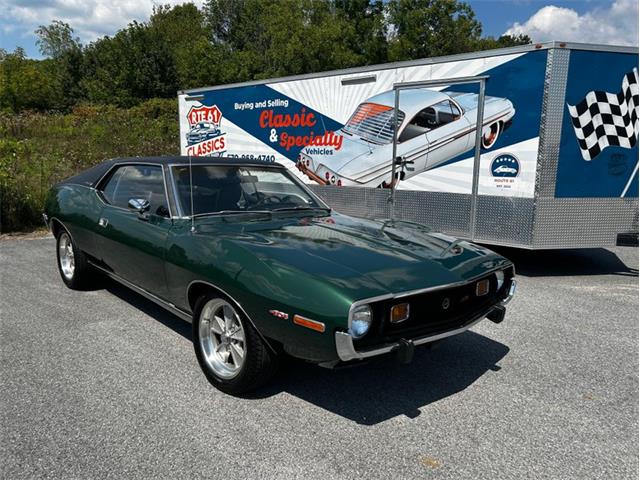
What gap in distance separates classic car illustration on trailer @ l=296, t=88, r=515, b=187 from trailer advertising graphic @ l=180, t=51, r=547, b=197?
0.5 inches

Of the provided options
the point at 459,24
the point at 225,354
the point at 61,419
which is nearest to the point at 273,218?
the point at 225,354

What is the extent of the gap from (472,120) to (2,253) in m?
6.99

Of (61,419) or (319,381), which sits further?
(319,381)

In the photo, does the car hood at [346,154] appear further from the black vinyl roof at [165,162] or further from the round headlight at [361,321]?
the round headlight at [361,321]

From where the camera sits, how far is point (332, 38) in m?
27.0

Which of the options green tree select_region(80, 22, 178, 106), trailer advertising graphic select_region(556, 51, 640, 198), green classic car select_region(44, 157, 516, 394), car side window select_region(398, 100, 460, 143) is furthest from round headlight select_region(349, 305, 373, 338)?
green tree select_region(80, 22, 178, 106)

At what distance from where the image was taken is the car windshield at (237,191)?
3.91m

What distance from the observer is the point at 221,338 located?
3.28 metres

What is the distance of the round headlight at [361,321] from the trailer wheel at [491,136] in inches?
183

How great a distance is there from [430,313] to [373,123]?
5109 mm

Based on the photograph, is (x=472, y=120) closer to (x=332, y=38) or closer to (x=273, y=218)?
(x=273, y=218)

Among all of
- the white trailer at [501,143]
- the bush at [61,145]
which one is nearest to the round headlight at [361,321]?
the white trailer at [501,143]

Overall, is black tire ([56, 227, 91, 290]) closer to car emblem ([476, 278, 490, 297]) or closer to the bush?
car emblem ([476, 278, 490, 297])

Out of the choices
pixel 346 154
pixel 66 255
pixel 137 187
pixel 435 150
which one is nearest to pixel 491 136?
pixel 435 150
